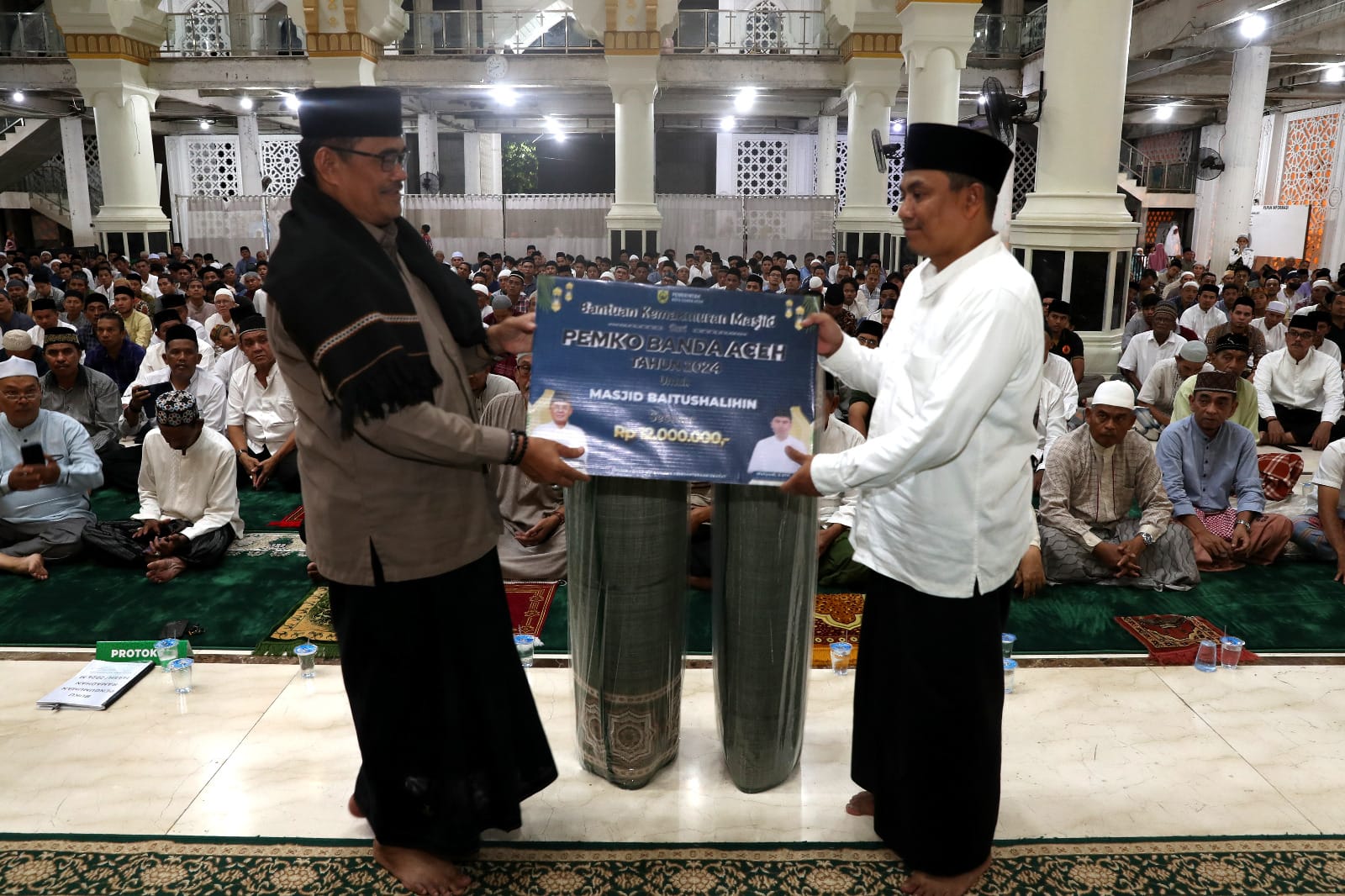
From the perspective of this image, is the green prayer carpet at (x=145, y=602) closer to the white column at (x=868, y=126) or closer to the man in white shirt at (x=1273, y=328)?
the man in white shirt at (x=1273, y=328)

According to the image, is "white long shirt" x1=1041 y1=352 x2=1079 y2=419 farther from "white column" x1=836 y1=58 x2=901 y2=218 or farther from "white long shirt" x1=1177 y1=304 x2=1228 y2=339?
"white column" x1=836 y1=58 x2=901 y2=218

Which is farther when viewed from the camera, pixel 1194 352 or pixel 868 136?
pixel 868 136

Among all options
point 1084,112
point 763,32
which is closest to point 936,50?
point 1084,112

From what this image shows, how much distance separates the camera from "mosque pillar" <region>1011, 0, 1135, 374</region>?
5770 millimetres

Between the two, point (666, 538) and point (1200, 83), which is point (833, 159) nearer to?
point (1200, 83)

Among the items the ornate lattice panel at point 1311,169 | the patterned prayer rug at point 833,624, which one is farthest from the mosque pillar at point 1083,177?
the ornate lattice panel at point 1311,169

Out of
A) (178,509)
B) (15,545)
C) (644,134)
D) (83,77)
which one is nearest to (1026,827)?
(178,509)

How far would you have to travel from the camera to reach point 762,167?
18.2 meters

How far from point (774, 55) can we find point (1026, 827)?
1219cm

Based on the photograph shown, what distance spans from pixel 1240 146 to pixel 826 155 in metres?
6.68

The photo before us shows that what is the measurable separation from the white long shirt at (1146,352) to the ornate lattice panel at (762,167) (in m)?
12.5

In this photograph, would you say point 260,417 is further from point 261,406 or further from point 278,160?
point 278,160

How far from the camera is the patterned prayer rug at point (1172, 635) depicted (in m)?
2.83

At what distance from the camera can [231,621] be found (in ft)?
10.4
